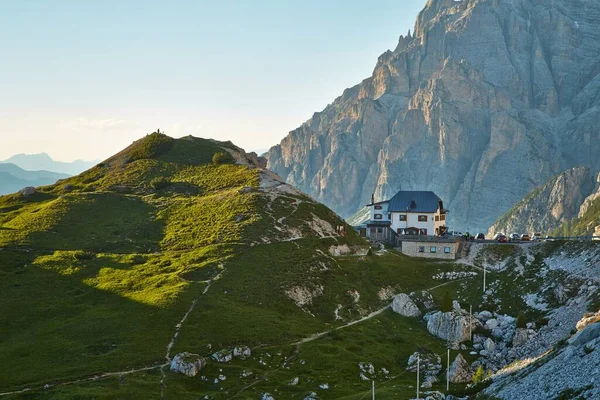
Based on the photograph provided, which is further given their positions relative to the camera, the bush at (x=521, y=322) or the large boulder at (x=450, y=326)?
the large boulder at (x=450, y=326)

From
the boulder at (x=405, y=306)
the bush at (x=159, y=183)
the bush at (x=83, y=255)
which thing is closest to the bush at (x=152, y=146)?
the bush at (x=159, y=183)

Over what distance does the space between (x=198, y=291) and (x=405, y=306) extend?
35.3 meters

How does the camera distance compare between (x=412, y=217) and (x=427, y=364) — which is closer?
(x=427, y=364)

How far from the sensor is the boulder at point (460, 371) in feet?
238

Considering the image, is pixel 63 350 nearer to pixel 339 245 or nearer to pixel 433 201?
pixel 339 245

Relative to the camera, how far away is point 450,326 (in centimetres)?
8862

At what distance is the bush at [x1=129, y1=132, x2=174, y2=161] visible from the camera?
Result: 546ft

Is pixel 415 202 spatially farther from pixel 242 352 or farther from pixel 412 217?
pixel 242 352

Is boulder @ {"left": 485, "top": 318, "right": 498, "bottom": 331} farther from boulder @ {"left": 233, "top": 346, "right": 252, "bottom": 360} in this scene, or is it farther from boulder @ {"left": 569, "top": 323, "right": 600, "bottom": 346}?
boulder @ {"left": 233, "top": 346, "right": 252, "bottom": 360}

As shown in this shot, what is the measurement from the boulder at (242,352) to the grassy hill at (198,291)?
881 millimetres

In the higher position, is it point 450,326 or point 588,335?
point 588,335

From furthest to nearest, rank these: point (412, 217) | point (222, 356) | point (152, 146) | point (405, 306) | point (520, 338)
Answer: point (152, 146), point (412, 217), point (405, 306), point (520, 338), point (222, 356)

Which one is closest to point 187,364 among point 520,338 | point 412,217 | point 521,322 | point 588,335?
point 588,335

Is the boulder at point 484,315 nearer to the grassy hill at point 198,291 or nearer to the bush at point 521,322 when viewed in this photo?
the grassy hill at point 198,291
